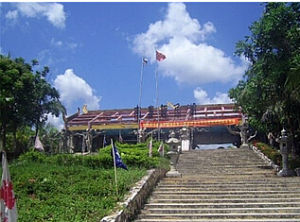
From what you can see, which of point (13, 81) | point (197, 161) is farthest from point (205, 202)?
point (13, 81)

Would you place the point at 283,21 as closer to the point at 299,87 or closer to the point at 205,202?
the point at 299,87

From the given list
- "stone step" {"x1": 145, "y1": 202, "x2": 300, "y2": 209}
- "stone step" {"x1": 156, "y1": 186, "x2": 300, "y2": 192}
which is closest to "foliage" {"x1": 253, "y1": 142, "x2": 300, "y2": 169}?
"stone step" {"x1": 156, "y1": 186, "x2": 300, "y2": 192}

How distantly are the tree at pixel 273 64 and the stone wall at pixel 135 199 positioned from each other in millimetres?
6379

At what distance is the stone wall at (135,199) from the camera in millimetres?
7859

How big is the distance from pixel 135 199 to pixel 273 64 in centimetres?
985

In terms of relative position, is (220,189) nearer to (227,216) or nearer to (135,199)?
(227,216)

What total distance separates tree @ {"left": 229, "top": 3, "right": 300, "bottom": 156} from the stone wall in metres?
6.38

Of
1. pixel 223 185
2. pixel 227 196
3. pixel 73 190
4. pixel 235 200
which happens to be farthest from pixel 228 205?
pixel 73 190

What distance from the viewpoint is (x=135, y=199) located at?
31.0 feet

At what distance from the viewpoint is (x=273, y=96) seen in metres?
18.5

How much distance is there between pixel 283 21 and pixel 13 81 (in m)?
15.1

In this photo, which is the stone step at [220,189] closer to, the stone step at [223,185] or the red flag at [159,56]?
the stone step at [223,185]

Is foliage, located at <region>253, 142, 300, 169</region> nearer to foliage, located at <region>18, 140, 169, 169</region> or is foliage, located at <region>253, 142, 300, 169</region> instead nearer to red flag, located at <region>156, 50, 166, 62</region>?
foliage, located at <region>18, 140, 169, 169</region>

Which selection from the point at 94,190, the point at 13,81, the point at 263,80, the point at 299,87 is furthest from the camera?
the point at 13,81
